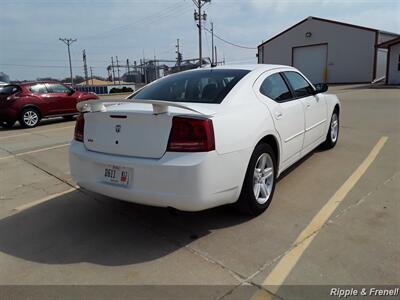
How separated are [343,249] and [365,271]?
1.05 ft

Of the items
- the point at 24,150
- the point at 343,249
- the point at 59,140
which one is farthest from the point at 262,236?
the point at 59,140

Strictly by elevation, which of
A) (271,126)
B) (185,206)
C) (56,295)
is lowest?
(56,295)

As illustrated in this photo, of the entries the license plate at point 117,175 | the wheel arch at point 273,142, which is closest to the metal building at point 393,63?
the wheel arch at point 273,142

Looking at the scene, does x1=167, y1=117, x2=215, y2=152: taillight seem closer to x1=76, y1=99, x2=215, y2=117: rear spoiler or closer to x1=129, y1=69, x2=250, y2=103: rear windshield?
x1=76, y1=99, x2=215, y2=117: rear spoiler

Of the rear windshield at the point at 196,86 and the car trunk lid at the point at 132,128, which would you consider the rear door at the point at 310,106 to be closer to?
the rear windshield at the point at 196,86

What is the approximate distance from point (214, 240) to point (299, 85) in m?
2.79

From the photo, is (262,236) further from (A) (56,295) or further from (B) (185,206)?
(A) (56,295)

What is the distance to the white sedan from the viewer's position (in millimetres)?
2961

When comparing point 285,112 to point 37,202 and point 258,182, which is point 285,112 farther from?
point 37,202

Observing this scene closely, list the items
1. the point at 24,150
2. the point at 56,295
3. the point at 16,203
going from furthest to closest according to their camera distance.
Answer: the point at 24,150, the point at 16,203, the point at 56,295

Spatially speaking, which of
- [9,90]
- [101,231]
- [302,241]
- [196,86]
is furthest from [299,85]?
[9,90]

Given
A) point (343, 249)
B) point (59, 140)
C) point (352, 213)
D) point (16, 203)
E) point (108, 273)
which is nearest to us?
point (108, 273)

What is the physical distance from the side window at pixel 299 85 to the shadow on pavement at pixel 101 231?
2.01m

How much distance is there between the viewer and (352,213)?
3672 mm
